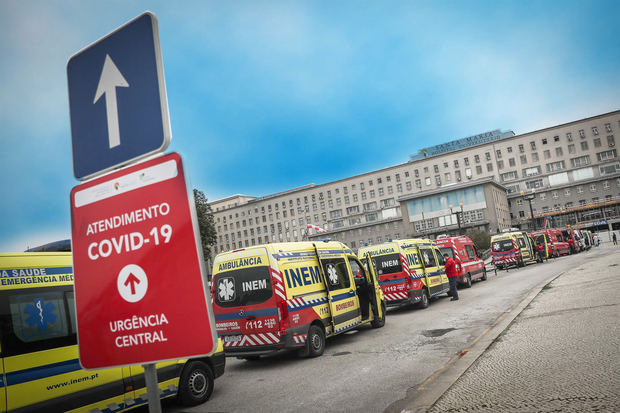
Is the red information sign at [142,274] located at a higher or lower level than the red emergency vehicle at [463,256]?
higher

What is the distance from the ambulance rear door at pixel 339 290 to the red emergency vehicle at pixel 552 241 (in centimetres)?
3159

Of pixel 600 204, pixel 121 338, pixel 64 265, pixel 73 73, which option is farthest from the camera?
pixel 600 204

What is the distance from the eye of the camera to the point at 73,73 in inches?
103

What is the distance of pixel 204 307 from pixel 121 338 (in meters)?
0.49

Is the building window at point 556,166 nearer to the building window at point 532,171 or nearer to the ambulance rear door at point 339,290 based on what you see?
the building window at point 532,171

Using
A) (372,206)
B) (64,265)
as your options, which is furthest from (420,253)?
(372,206)

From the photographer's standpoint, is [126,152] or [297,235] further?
[297,235]

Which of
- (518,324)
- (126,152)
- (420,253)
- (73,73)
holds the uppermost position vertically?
(73,73)

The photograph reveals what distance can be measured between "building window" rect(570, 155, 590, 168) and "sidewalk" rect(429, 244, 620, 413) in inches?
3914

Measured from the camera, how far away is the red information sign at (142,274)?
81.5 inches

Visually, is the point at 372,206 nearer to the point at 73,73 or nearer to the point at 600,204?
the point at 600,204

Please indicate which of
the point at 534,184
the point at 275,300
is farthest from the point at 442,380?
the point at 534,184

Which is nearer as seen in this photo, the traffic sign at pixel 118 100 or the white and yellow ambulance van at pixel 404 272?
the traffic sign at pixel 118 100

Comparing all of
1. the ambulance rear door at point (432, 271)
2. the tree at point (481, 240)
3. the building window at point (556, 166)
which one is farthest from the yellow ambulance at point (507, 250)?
the building window at point (556, 166)
